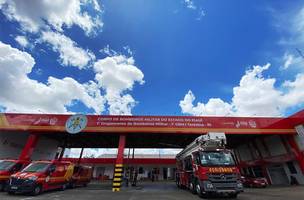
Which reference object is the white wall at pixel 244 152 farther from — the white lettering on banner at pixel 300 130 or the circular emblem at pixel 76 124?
the circular emblem at pixel 76 124

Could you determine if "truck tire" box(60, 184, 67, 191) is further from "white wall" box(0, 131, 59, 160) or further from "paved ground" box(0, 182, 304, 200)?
"white wall" box(0, 131, 59, 160)

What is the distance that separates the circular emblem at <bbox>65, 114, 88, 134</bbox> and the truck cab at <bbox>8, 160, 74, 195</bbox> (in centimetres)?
339

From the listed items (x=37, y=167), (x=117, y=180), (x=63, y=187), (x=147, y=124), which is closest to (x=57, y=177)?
(x=63, y=187)

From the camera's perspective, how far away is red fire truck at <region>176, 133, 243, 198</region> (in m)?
11.4

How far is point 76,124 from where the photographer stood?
2036cm

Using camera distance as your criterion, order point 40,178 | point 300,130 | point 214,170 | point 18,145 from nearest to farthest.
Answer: point 214,170 → point 40,178 → point 300,130 → point 18,145

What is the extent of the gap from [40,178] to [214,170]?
10.4 m

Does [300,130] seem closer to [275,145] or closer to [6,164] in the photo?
[275,145]

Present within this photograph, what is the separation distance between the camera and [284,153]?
22875mm

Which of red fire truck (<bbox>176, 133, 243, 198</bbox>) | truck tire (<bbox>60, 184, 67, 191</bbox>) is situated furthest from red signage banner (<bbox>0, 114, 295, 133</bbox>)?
red fire truck (<bbox>176, 133, 243, 198</bbox>)

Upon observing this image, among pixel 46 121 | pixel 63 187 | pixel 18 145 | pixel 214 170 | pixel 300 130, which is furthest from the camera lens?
pixel 18 145

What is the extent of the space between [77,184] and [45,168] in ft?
22.6

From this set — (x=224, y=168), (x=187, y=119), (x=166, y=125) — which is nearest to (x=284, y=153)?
(x=187, y=119)

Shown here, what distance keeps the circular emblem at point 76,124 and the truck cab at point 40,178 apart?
3390 mm
